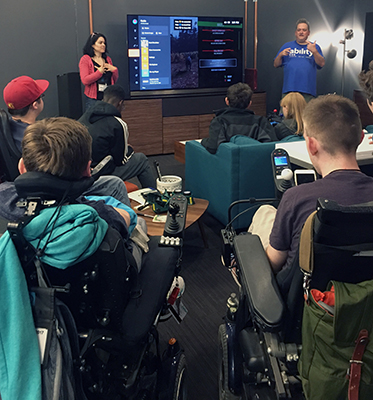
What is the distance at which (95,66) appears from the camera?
5.04 m

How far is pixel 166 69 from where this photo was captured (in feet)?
18.8

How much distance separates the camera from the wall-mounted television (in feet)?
18.1

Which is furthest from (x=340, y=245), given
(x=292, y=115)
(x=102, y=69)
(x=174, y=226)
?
(x=102, y=69)

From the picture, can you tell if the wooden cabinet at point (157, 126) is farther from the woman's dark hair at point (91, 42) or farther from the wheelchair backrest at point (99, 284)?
the wheelchair backrest at point (99, 284)

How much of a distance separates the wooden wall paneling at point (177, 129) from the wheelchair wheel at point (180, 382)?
14.7ft

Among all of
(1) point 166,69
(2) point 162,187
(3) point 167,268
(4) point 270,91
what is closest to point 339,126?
(3) point 167,268

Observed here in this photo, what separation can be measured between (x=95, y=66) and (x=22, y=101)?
8.65 ft

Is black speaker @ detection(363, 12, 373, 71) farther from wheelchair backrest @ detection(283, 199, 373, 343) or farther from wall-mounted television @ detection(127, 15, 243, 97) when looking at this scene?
wheelchair backrest @ detection(283, 199, 373, 343)

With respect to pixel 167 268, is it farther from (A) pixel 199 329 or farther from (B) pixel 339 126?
(A) pixel 199 329

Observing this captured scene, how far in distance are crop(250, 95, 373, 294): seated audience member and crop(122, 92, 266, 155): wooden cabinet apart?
425 centimetres

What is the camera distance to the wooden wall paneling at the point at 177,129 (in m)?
5.80

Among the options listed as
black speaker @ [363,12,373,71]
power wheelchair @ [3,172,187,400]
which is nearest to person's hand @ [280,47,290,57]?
black speaker @ [363,12,373,71]

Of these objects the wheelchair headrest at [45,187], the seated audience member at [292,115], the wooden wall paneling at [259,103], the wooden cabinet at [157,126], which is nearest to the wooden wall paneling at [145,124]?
the wooden cabinet at [157,126]

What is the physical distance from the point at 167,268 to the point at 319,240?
56 centimetres
